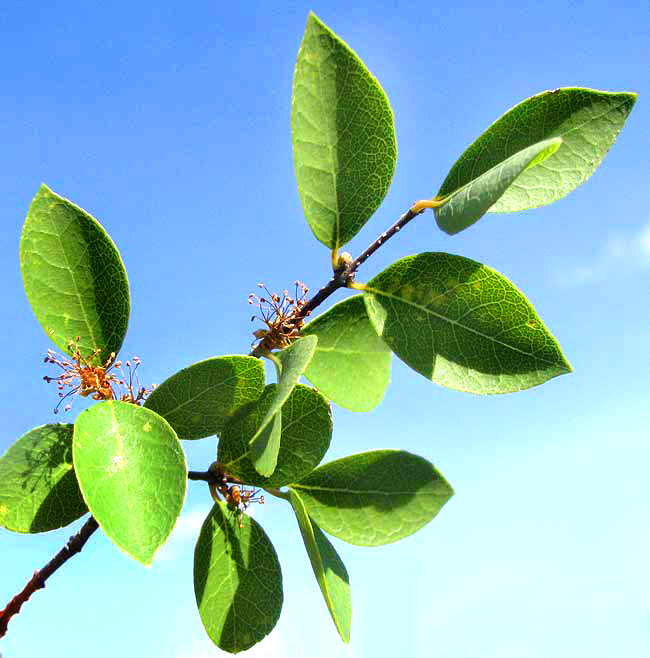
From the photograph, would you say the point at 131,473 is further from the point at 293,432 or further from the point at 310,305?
the point at 310,305

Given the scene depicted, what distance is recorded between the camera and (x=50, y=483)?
1398mm

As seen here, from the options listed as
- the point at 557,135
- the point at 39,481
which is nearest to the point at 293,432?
the point at 39,481

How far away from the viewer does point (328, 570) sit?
4.73 feet

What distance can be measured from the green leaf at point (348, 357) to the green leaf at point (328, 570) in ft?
0.74

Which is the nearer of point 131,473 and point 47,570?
point 131,473

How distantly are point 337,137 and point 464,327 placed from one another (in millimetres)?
417

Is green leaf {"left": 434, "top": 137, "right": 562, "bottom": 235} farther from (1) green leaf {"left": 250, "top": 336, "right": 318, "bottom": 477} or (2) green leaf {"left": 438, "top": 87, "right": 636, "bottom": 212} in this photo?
(1) green leaf {"left": 250, "top": 336, "right": 318, "bottom": 477}

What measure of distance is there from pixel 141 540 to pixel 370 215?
73 cm

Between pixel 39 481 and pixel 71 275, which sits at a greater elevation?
pixel 71 275

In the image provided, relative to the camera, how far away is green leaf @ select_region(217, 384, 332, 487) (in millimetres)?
1433

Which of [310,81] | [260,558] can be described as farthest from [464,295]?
[260,558]

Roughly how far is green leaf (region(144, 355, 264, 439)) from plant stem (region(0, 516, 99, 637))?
24cm

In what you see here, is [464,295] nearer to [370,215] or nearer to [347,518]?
[370,215]

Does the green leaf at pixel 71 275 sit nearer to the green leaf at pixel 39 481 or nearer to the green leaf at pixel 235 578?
the green leaf at pixel 39 481
